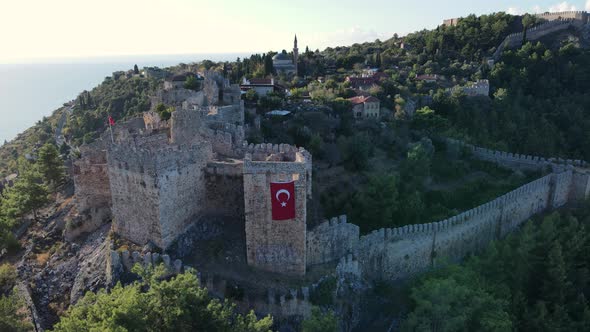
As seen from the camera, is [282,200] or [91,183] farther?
[91,183]

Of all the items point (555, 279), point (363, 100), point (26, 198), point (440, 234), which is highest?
point (363, 100)

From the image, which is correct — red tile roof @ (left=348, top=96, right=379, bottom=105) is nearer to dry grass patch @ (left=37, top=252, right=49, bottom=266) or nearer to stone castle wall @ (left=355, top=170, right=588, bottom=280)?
stone castle wall @ (left=355, top=170, right=588, bottom=280)

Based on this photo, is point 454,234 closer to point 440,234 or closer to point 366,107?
point 440,234

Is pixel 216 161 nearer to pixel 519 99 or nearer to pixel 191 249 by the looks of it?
pixel 191 249

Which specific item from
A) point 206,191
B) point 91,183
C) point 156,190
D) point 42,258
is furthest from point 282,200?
point 42,258

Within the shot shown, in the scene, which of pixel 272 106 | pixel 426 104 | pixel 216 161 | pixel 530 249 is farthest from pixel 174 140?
pixel 426 104

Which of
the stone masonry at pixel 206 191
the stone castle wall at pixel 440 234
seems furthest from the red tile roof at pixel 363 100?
the stone masonry at pixel 206 191

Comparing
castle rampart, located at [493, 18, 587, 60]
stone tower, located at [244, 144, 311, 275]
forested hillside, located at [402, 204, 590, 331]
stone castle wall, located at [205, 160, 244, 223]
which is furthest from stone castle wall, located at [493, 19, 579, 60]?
stone tower, located at [244, 144, 311, 275]
